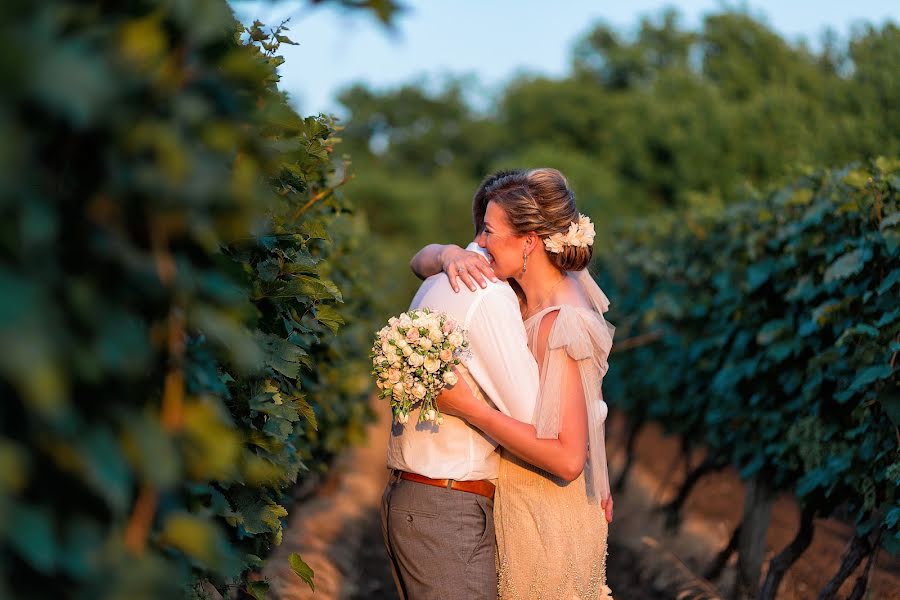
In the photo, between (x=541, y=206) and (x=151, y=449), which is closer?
(x=151, y=449)

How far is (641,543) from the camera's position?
7.54 metres

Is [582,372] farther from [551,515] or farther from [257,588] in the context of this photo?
[257,588]

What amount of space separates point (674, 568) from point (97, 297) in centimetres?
611

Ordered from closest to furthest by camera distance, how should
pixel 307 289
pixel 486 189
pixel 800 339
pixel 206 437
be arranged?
pixel 206 437 < pixel 307 289 < pixel 486 189 < pixel 800 339

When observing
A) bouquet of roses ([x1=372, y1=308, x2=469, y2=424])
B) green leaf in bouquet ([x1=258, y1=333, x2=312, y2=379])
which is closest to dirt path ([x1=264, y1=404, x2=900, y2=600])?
bouquet of roses ([x1=372, y1=308, x2=469, y2=424])

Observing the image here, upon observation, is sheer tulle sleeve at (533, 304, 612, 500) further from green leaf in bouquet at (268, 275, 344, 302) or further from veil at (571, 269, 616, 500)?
green leaf in bouquet at (268, 275, 344, 302)

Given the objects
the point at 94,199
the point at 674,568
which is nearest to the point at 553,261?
the point at 94,199

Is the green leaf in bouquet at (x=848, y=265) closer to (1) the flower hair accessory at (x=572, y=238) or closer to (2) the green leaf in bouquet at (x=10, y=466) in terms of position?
(1) the flower hair accessory at (x=572, y=238)

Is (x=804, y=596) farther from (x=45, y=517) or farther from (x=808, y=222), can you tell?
(x=45, y=517)

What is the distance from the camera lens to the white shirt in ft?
10.0

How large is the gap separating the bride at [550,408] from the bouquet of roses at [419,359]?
0.34 ft

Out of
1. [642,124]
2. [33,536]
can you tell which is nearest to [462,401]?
[33,536]

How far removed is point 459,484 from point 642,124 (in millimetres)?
41723

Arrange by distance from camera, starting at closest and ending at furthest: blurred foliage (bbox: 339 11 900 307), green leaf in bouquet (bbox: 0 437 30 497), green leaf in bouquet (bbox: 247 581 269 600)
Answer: green leaf in bouquet (bbox: 0 437 30 497) < green leaf in bouquet (bbox: 247 581 269 600) < blurred foliage (bbox: 339 11 900 307)
